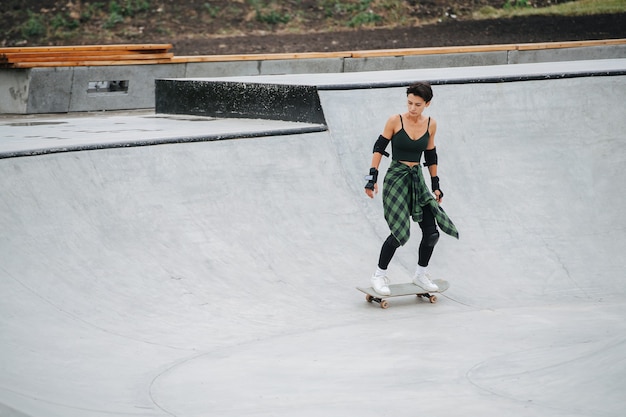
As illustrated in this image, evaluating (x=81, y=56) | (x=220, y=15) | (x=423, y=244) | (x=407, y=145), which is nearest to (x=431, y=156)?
(x=407, y=145)

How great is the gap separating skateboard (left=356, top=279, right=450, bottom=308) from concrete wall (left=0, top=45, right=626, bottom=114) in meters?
7.98

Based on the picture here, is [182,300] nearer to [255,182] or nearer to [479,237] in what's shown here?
[255,182]

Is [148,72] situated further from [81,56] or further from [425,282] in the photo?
[425,282]

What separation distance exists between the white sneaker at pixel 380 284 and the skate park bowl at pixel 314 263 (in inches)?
5.9

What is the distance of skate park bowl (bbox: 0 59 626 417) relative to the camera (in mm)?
4926

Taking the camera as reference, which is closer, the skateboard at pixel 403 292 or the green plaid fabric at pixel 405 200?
the green plaid fabric at pixel 405 200

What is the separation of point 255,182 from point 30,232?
2048 mm

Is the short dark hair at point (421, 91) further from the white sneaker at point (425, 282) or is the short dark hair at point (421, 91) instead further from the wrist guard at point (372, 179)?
the white sneaker at point (425, 282)

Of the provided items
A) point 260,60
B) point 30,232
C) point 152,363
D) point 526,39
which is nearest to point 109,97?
point 260,60

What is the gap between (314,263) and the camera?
728cm

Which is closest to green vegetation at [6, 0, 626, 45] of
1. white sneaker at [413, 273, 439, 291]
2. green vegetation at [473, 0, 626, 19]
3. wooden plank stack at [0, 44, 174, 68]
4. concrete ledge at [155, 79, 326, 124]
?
green vegetation at [473, 0, 626, 19]

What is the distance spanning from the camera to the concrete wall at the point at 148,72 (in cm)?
1317

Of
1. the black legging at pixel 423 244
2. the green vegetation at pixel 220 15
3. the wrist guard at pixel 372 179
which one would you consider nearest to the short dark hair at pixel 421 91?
the wrist guard at pixel 372 179

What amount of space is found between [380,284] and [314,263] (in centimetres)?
71
